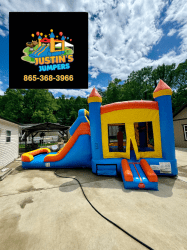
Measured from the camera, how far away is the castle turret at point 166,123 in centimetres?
436

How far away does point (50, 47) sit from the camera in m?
9.07

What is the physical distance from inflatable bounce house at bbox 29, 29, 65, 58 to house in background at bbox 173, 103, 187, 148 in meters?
13.2

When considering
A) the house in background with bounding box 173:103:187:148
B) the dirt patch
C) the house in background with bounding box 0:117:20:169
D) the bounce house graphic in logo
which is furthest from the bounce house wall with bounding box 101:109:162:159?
the house in background with bounding box 173:103:187:148

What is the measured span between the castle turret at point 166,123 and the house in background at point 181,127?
9273 mm

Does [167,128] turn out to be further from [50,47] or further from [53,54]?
[50,47]

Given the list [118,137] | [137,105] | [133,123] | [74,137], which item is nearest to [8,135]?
[74,137]

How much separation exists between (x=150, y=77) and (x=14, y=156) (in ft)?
100

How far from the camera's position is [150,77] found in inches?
1039

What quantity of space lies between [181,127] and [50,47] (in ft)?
49.8

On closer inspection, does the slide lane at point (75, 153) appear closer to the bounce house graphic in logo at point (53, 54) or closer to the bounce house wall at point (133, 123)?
the bounce house wall at point (133, 123)

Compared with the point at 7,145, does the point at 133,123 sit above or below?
above

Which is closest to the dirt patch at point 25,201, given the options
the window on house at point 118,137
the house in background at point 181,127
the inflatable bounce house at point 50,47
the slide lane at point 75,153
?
the slide lane at point 75,153

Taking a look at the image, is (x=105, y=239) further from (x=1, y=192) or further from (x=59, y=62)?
(x=59, y=62)

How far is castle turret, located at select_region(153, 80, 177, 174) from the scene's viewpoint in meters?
4.36
